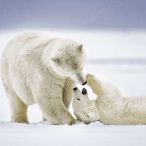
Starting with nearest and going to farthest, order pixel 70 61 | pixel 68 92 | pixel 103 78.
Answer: pixel 70 61
pixel 68 92
pixel 103 78

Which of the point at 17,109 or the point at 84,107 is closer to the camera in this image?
the point at 84,107

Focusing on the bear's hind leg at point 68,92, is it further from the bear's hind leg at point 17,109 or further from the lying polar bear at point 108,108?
the bear's hind leg at point 17,109

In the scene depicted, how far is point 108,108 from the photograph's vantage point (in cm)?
260

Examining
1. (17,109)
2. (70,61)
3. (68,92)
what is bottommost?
(17,109)

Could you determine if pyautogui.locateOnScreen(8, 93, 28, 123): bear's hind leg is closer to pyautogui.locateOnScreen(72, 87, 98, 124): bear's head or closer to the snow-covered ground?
the snow-covered ground

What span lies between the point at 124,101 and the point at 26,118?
58cm

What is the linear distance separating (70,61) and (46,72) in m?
0.13

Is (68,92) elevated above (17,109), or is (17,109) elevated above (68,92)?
(68,92)

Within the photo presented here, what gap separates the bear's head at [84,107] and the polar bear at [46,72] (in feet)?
0.16

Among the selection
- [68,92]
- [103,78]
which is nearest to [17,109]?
[68,92]

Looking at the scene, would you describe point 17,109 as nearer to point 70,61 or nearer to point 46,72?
point 46,72

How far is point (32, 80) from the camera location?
8.87ft

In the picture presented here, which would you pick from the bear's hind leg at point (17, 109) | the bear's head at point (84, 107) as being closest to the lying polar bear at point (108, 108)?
the bear's head at point (84, 107)

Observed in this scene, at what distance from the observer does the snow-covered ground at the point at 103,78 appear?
7.54ft
